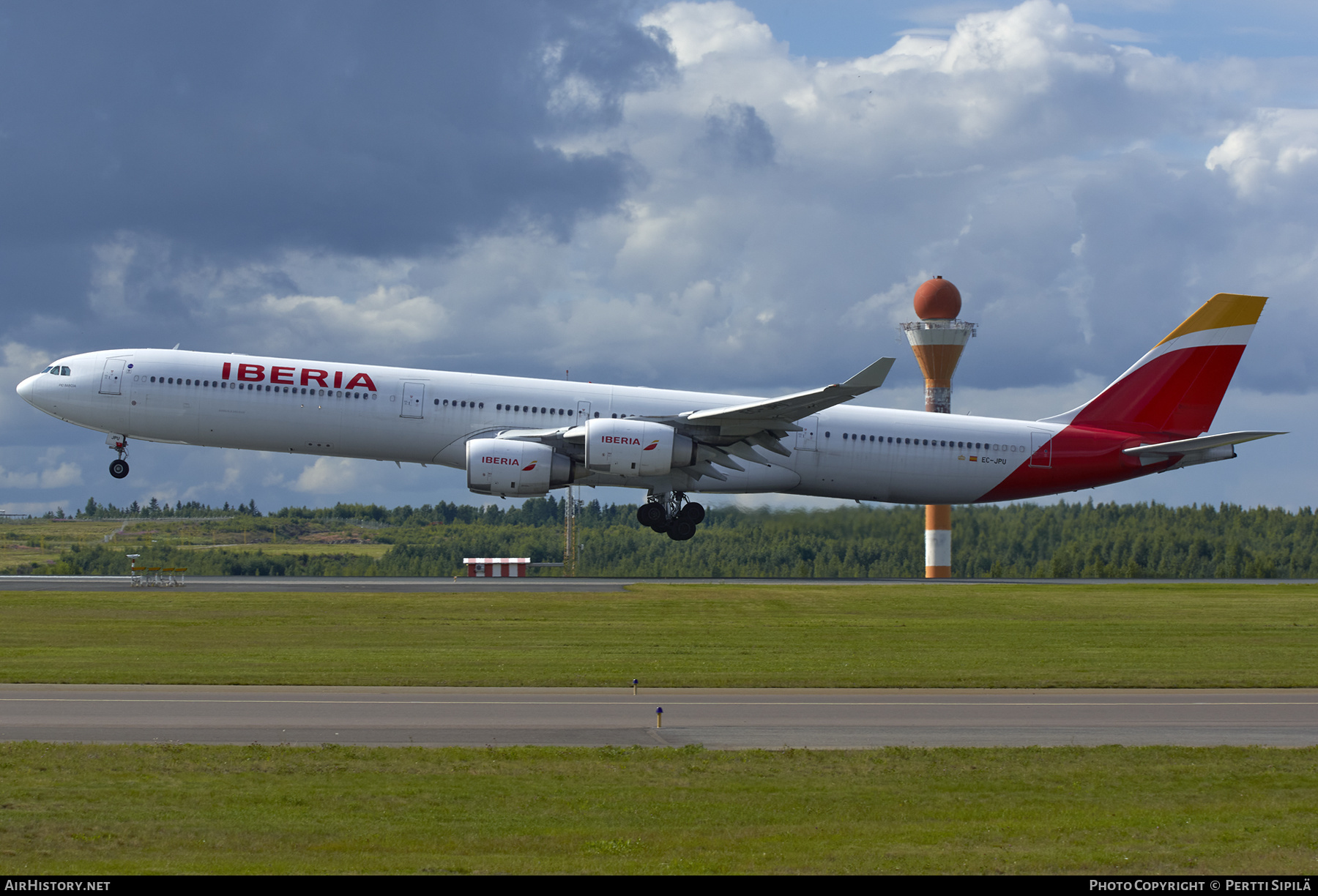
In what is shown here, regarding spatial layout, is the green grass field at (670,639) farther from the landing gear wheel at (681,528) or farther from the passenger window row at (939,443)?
the passenger window row at (939,443)

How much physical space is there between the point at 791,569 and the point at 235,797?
1591 inches

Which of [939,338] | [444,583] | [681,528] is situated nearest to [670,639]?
[681,528]

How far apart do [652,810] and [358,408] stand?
1158 inches

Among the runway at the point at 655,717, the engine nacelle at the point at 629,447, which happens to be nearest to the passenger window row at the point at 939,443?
the engine nacelle at the point at 629,447

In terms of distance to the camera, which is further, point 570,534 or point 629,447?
point 570,534

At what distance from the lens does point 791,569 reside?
51.8 m

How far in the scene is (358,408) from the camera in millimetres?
39688

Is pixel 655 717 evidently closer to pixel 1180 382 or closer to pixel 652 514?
pixel 652 514

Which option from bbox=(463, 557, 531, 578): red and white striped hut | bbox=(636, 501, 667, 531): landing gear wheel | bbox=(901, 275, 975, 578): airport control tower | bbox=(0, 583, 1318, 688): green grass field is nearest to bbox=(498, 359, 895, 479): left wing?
bbox=(636, 501, 667, 531): landing gear wheel

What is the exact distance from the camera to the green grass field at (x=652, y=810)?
10.7 m

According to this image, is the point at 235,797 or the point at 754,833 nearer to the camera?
the point at 754,833

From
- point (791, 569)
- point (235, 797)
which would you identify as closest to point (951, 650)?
point (235, 797)

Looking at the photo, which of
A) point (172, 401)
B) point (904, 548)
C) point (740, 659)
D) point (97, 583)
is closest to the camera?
point (740, 659)

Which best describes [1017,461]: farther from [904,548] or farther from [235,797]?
[235,797]
